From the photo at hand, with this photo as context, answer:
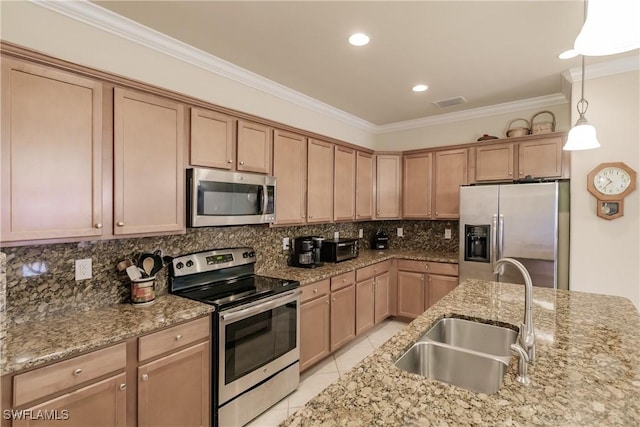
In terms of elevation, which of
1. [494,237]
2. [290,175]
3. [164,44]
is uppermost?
[164,44]

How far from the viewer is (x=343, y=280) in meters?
3.30

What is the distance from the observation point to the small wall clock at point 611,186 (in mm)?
2773

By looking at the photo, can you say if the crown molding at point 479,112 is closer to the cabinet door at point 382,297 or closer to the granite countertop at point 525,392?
the cabinet door at point 382,297

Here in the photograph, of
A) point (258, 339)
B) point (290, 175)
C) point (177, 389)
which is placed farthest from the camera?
point (290, 175)

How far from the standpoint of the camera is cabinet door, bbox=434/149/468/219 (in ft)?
13.2

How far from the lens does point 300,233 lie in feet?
11.8

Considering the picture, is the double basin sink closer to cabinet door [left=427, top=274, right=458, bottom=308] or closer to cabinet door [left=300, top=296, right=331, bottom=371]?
cabinet door [left=300, top=296, right=331, bottom=371]

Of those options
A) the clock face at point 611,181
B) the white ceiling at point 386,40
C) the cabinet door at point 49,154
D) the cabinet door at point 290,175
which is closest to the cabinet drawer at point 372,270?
the cabinet door at point 290,175

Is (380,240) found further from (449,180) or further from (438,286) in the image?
(449,180)

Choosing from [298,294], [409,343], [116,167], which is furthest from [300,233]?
[409,343]

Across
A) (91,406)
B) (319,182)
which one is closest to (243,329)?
(91,406)

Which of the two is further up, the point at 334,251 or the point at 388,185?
the point at 388,185

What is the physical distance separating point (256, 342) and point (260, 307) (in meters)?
0.26

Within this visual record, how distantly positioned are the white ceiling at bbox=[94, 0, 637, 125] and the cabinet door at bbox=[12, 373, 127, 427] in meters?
2.19
